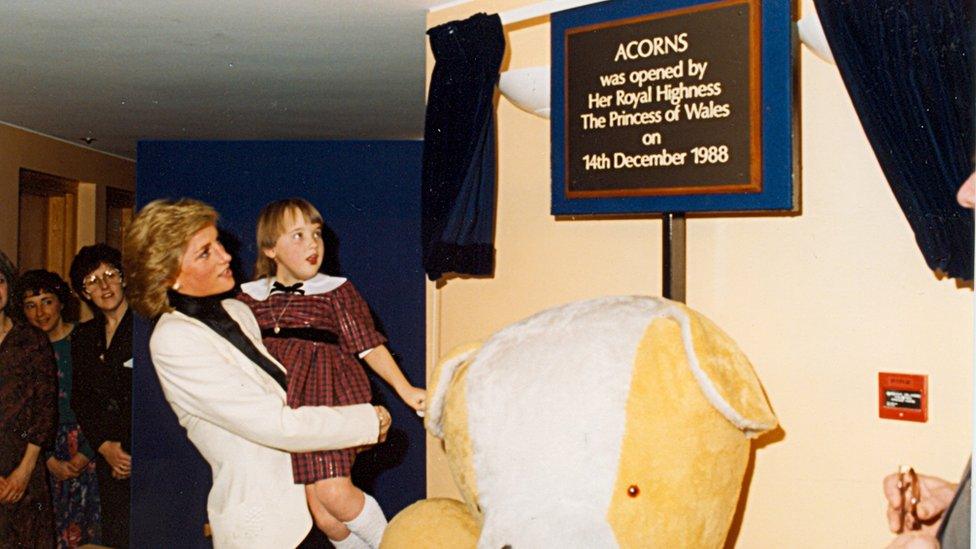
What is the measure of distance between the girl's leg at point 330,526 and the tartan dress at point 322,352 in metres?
0.06

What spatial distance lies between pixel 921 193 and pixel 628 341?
491 mm

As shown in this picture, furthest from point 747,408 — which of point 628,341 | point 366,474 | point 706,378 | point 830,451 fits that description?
point 366,474

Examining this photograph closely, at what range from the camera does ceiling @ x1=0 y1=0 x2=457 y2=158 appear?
2.38 meters

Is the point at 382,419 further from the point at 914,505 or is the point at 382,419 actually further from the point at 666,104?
the point at 914,505

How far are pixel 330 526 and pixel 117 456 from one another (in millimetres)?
1560

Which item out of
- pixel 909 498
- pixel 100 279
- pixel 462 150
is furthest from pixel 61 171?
pixel 909 498

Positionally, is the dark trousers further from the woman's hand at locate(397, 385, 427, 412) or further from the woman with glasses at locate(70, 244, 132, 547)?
the woman's hand at locate(397, 385, 427, 412)

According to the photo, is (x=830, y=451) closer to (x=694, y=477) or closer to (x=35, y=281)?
(x=694, y=477)

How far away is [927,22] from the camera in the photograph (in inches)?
52.0

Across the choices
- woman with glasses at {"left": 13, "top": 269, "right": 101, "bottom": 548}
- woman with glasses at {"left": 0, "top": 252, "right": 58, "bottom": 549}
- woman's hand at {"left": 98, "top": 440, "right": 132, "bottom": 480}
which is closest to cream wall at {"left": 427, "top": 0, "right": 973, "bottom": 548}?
woman with glasses at {"left": 0, "top": 252, "right": 58, "bottom": 549}

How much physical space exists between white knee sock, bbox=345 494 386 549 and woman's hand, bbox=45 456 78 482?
5.56 ft

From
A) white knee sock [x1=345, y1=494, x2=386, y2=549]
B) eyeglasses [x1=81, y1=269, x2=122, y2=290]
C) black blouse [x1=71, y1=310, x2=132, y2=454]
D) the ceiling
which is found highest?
the ceiling

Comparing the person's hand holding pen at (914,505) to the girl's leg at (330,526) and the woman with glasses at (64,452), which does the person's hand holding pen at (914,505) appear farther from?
the woman with glasses at (64,452)

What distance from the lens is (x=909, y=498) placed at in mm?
1226
